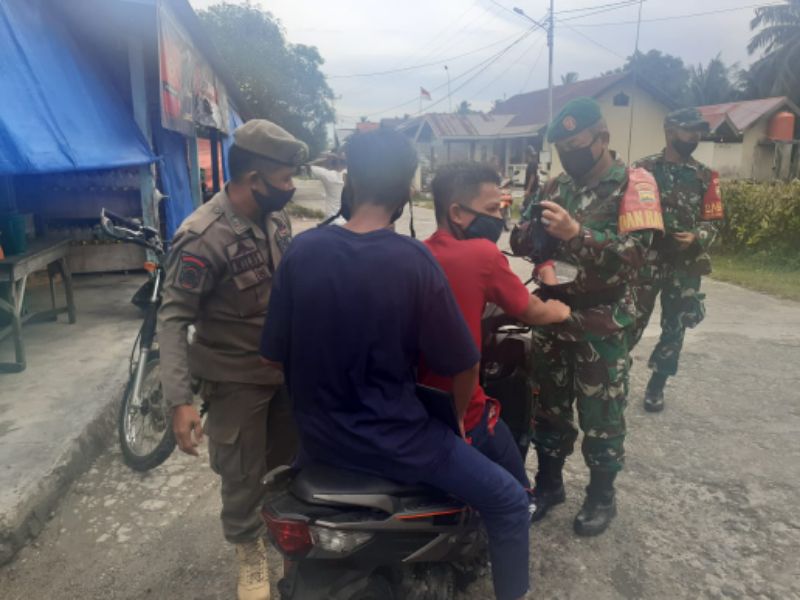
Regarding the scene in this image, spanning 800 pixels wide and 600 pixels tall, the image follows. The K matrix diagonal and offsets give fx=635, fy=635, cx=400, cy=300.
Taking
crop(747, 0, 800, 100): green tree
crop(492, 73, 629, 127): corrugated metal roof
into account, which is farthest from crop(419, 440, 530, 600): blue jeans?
crop(747, 0, 800, 100): green tree

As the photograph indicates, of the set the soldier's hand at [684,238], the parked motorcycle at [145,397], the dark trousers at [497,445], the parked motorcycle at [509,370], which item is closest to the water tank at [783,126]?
the soldier's hand at [684,238]

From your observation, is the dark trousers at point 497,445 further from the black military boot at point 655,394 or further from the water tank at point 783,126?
the water tank at point 783,126

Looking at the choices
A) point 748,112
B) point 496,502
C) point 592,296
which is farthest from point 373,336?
point 748,112

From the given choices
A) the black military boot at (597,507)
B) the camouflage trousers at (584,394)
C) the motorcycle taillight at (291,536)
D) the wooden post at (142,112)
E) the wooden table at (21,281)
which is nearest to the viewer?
the motorcycle taillight at (291,536)

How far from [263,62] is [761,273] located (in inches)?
1154

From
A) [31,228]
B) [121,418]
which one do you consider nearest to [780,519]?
[121,418]

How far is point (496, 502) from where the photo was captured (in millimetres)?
1875

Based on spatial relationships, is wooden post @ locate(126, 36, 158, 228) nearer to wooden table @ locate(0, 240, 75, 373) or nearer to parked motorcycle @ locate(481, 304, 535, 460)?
wooden table @ locate(0, 240, 75, 373)

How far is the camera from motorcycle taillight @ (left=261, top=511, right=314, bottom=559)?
67.7 inches

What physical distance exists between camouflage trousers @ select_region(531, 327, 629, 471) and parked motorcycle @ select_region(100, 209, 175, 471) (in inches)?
77.0

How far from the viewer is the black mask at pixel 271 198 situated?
7.43ft

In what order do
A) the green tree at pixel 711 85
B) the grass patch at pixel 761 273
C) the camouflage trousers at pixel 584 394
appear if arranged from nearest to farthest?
1. the camouflage trousers at pixel 584 394
2. the grass patch at pixel 761 273
3. the green tree at pixel 711 85

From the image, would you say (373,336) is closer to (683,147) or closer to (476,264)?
(476,264)

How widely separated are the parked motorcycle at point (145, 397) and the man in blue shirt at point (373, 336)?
1892 mm
